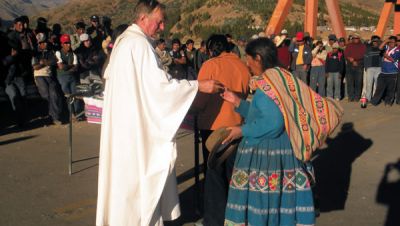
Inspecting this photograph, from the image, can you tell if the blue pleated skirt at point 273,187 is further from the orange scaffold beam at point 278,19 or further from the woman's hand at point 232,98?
the orange scaffold beam at point 278,19

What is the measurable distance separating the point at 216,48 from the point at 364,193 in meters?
2.94

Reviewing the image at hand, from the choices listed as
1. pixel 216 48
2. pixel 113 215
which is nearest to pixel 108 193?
pixel 113 215

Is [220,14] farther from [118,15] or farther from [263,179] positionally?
[263,179]

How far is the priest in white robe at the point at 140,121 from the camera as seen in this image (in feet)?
14.6

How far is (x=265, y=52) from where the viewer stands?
4.32 metres

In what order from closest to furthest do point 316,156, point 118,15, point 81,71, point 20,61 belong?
1. point 316,156
2. point 20,61
3. point 81,71
4. point 118,15

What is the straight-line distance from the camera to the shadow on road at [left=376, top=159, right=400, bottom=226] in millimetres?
6312

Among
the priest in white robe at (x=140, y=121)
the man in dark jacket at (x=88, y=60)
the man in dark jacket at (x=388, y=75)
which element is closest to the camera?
the priest in white robe at (x=140, y=121)

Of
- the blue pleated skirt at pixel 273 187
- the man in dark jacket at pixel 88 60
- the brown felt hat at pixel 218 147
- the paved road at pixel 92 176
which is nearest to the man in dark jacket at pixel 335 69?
the paved road at pixel 92 176

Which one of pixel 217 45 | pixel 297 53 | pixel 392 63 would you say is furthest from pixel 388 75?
pixel 217 45

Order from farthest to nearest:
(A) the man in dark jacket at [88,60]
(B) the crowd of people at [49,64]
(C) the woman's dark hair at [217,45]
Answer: (A) the man in dark jacket at [88,60]
(B) the crowd of people at [49,64]
(C) the woman's dark hair at [217,45]

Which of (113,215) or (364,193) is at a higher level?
(113,215)

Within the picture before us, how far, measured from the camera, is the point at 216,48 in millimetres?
5664

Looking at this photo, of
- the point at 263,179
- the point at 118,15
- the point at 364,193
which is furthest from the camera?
the point at 118,15
